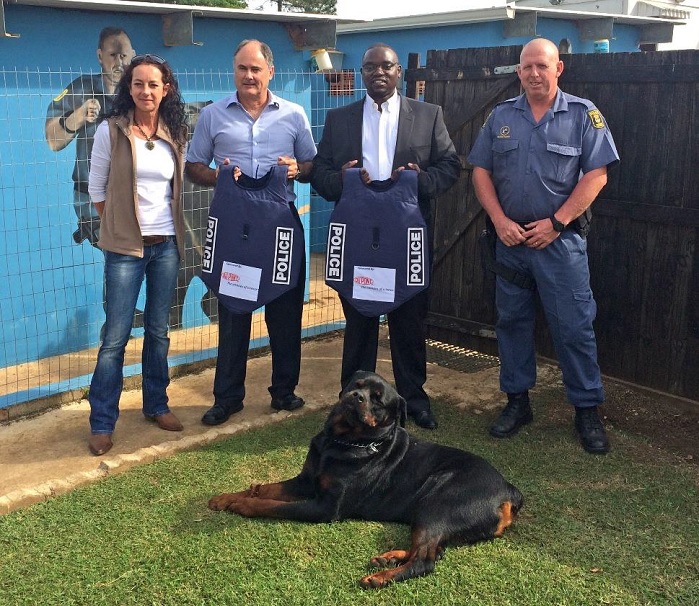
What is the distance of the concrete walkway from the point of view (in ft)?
14.3

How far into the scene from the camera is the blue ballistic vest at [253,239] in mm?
4754

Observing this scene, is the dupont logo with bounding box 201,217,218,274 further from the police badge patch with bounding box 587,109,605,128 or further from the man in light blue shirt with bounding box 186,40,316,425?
the police badge patch with bounding box 587,109,605,128

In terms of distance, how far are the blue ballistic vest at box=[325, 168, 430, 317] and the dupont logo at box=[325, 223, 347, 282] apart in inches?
1.8

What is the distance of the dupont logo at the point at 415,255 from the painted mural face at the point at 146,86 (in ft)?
5.31

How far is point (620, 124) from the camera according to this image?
5.32 metres

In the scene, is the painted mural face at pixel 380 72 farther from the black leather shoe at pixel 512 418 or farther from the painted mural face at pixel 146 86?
the black leather shoe at pixel 512 418

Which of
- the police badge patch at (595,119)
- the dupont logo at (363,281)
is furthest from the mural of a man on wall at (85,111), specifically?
the police badge patch at (595,119)

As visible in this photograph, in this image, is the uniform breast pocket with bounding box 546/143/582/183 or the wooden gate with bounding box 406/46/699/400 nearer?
the uniform breast pocket with bounding box 546/143/582/183

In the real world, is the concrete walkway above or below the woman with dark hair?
below

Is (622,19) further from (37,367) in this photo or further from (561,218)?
(37,367)

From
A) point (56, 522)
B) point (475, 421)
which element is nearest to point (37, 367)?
point (56, 522)

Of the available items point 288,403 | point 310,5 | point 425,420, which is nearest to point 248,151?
point 288,403

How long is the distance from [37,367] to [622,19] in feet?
28.4

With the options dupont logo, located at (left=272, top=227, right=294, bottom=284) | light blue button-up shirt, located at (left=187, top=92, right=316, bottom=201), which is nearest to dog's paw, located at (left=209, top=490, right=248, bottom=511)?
dupont logo, located at (left=272, top=227, right=294, bottom=284)
